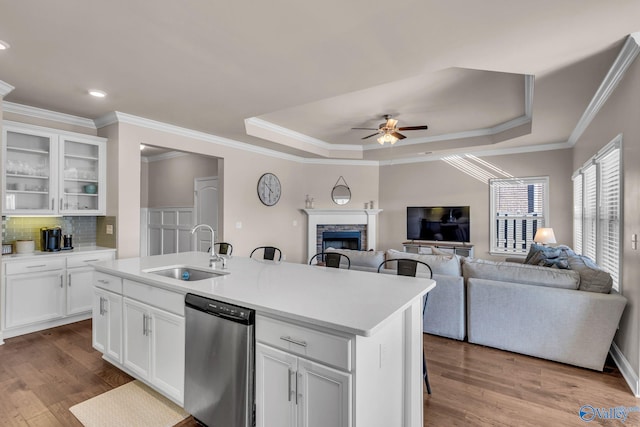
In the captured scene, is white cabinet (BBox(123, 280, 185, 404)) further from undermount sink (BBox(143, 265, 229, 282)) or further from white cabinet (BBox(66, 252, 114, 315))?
white cabinet (BBox(66, 252, 114, 315))

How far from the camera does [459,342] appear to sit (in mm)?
3346

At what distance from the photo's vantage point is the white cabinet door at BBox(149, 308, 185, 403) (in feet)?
6.81

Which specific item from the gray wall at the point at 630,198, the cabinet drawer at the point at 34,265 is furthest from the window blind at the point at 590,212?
the cabinet drawer at the point at 34,265

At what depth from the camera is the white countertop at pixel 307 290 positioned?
1460 mm

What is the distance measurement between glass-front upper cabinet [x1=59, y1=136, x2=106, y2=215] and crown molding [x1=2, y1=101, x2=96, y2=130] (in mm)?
331

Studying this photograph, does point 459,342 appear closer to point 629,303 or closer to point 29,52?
point 629,303

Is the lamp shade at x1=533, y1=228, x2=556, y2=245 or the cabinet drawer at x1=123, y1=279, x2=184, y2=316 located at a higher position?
the lamp shade at x1=533, y1=228, x2=556, y2=245

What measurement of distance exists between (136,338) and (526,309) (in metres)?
3.35

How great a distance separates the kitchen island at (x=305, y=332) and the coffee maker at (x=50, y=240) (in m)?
1.72

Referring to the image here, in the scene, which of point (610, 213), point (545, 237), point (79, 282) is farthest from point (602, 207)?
point (79, 282)

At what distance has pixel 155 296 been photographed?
2215 mm

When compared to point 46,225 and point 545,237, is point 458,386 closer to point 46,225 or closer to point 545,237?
point 545,237

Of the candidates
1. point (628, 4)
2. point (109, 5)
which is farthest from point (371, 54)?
point (109, 5)

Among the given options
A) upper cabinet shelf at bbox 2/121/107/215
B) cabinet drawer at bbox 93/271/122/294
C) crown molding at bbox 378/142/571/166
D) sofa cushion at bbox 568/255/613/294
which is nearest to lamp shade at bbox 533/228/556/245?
crown molding at bbox 378/142/571/166
